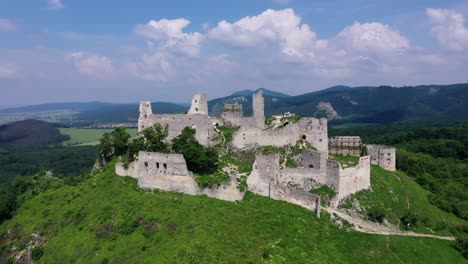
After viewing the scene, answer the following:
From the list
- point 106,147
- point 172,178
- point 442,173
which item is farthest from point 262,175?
point 442,173

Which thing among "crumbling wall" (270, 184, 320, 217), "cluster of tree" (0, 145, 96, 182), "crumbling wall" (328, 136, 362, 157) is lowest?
"cluster of tree" (0, 145, 96, 182)

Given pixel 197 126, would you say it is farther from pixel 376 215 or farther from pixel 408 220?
pixel 408 220

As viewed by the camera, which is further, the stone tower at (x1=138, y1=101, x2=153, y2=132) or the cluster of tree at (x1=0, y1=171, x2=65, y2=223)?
the cluster of tree at (x1=0, y1=171, x2=65, y2=223)

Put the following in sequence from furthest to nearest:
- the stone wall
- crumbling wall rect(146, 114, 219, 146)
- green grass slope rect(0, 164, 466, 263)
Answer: crumbling wall rect(146, 114, 219, 146) → the stone wall → green grass slope rect(0, 164, 466, 263)

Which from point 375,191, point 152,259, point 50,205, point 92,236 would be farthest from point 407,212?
point 50,205

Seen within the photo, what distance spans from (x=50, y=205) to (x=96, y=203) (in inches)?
472

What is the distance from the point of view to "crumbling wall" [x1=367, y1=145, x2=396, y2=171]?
225 feet

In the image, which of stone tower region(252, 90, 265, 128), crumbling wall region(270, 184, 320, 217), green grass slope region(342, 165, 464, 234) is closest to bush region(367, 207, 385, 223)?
green grass slope region(342, 165, 464, 234)

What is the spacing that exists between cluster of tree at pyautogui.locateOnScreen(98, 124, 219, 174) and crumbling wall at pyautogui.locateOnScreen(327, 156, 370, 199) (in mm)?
14619

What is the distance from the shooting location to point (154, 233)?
138 feet

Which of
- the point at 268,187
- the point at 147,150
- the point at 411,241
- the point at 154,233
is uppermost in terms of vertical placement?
the point at 147,150

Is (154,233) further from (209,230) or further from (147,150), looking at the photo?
(147,150)

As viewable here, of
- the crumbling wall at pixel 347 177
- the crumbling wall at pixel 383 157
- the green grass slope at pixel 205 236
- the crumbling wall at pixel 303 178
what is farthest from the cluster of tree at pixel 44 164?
the crumbling wall at pixel 347 177

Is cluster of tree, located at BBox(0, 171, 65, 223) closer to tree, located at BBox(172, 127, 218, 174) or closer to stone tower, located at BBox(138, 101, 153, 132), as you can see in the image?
stone tower, located at BBox(138, 101, 153, 132)
